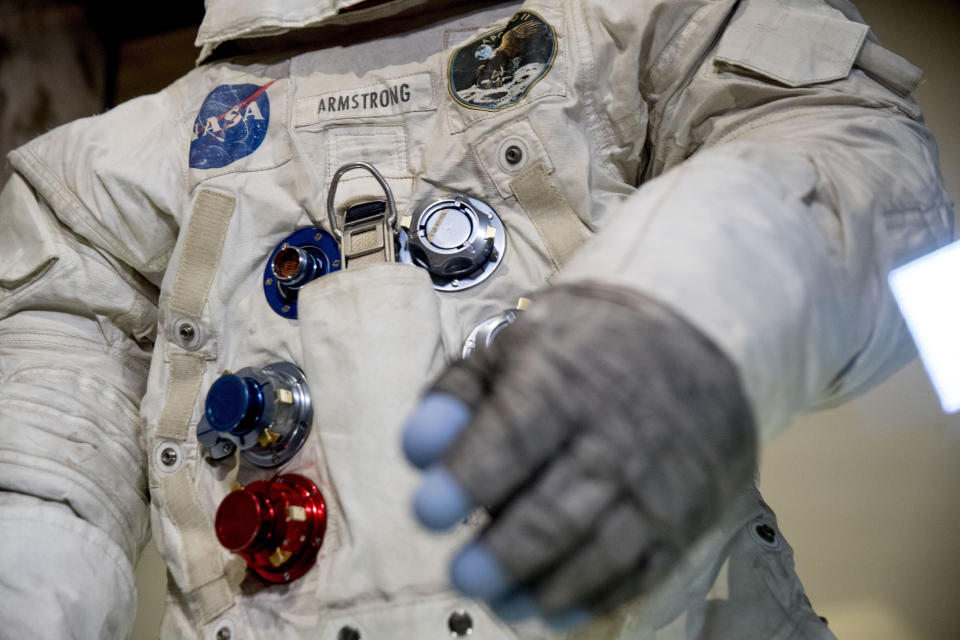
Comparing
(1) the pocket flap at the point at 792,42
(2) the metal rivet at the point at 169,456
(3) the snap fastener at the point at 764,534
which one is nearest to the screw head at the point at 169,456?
(2) the metal rivet at the point at 169,456

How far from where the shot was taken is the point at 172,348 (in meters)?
0.84

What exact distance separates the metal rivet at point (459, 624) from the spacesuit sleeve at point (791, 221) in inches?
13.5

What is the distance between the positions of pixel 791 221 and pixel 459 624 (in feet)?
1.40

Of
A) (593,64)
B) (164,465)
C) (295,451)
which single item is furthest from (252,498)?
(593,64)

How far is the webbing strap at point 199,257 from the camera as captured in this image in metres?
0.84

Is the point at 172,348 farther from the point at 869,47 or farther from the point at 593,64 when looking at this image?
the point at 869,47

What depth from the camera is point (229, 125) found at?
0.90 m

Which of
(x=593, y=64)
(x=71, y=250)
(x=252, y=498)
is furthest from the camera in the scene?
(x=71, y=250)

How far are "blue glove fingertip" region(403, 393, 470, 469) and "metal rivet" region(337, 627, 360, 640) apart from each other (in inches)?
12.6

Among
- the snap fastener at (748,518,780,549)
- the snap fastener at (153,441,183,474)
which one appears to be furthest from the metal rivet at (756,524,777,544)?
the snap fastener at (153,441,183,474)

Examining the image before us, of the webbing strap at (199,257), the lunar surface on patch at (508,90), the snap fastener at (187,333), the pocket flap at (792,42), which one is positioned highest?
the pocket flap at (792,42)

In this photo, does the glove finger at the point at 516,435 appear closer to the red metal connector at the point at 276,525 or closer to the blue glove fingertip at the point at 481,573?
the blue glove fingertip at the point at 481,573

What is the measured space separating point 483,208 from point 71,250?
1.75 feet

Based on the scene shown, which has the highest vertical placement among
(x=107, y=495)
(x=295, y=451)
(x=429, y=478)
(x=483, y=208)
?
(x=429, y=478)
